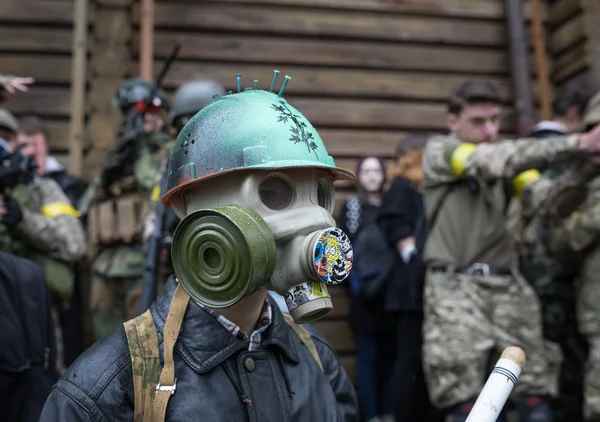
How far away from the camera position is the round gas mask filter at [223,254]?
1.74 m

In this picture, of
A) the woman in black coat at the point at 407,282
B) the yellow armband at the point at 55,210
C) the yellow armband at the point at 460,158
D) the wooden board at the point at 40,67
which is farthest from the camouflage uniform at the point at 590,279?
the wooden board at the point at 40,67

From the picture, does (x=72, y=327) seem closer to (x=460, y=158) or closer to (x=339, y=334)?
(x=339, y=334)

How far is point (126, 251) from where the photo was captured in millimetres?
5723

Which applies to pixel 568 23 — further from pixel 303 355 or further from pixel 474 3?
pixel 303 355

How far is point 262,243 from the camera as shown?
175 cm

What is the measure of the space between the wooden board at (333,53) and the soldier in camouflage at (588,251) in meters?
3.40

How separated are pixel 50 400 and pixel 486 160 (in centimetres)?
308

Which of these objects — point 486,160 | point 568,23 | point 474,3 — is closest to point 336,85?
point 474,3

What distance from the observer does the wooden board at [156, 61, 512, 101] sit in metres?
7.00

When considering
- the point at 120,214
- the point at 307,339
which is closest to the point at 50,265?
the point at 120,214

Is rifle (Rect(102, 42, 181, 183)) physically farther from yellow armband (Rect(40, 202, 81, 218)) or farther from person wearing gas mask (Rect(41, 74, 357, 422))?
person wearing gas mask (Rect(41, 74, 357, 422))

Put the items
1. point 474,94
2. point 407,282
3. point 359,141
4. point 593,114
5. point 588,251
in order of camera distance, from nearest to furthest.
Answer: point 593,114
point 588,251
point 474,94
point 407,282
point 359,141

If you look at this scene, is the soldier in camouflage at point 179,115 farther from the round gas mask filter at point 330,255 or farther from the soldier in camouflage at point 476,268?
the round gas mask filter at point 330,255

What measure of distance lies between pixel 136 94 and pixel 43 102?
4.61ft
